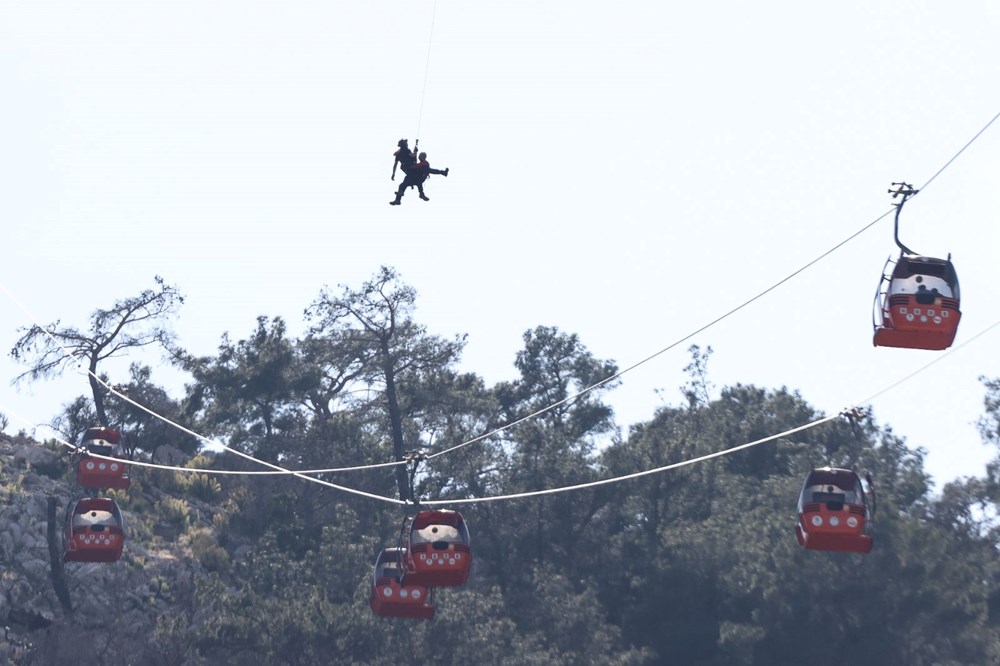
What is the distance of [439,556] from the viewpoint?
1268 inches

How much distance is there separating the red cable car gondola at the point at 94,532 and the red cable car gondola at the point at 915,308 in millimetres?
22851

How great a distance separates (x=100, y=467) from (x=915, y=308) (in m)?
26.9

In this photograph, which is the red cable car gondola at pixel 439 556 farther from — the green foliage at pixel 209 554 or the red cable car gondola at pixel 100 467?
the green foliage at pixel 209 554

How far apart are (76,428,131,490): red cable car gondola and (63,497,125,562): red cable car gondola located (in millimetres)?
2316

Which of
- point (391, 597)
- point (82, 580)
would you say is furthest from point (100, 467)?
point (391, 597)

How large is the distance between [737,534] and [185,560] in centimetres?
2126

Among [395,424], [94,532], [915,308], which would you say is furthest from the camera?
[395,424]

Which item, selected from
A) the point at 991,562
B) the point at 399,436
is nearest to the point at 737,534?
the point at 991,562

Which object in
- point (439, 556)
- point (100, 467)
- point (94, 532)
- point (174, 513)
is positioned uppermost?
point (174, 513)

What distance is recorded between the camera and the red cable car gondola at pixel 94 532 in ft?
141

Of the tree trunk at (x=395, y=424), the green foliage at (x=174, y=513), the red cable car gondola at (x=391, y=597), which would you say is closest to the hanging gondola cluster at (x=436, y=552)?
the red cable car gondola at (x=391, y=597)

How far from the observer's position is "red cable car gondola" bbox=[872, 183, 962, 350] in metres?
28.1

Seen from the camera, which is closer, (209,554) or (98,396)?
(209,554)

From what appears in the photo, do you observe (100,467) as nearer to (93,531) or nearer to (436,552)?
(93,531)
